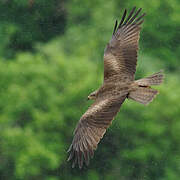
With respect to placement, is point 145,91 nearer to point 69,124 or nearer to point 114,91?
point 114,91

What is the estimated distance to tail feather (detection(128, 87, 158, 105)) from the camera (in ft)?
25.4

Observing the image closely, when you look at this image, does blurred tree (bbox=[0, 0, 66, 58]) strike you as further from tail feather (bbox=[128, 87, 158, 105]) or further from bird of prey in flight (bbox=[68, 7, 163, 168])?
tail feather (bbox=[128, 87, 158, 105])

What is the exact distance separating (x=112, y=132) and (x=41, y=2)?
16.7 m

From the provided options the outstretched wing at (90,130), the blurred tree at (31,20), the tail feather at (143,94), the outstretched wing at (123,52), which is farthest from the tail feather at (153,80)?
the blurred tree at (31,20)

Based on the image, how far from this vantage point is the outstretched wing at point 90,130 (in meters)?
7.50

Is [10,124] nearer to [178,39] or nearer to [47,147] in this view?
[47,147]

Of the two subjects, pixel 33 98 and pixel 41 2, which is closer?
pixel 33 98

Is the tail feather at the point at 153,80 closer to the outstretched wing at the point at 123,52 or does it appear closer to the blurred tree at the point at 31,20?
the outstretched wing at the point at 123,52

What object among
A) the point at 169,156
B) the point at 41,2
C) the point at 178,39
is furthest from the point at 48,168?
the point at 41,2

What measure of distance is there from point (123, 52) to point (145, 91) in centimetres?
113

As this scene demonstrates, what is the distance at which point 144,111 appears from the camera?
21297 millimetres

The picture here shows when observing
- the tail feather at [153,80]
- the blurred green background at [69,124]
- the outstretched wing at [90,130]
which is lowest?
the blurred green background at [69,124]

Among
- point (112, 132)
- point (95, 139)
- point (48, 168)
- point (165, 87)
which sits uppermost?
point (95, 139)

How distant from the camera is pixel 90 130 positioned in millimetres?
7566
